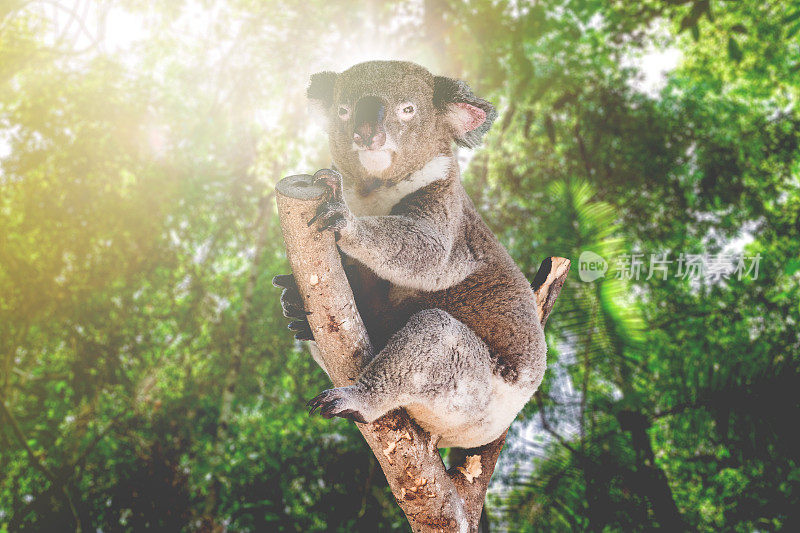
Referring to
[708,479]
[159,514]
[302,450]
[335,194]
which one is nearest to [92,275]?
[159,514]

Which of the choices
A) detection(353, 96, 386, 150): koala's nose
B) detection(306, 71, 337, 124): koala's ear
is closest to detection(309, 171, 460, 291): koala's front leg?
detection(353, 96, 386, 150): koala's nose

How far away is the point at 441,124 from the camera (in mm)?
1967

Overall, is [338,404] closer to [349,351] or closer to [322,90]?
[349,351]

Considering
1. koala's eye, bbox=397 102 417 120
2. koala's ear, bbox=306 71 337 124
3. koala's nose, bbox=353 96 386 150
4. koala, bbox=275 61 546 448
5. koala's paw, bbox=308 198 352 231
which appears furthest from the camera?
koala's ear, bbox=306 71 337 124

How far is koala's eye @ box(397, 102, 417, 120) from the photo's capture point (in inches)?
71.4

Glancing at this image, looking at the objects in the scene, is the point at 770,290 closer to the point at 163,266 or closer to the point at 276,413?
the point at 276,413

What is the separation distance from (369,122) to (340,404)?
99cm

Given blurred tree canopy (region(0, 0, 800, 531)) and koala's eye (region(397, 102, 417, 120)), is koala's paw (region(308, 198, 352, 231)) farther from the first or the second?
blurred tree canopy (region(0, 0, 800, 531))

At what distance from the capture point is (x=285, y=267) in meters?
9.41

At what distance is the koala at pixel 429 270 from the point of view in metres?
1.56

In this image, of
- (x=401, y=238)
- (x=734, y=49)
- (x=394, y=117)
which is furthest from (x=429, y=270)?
(x=734, y=49)

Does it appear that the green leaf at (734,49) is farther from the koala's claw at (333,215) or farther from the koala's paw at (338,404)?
the koala's paw at (338,404)

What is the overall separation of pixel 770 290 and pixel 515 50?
5405 millimetres

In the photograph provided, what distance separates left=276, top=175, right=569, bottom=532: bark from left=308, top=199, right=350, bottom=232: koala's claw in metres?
0.04
